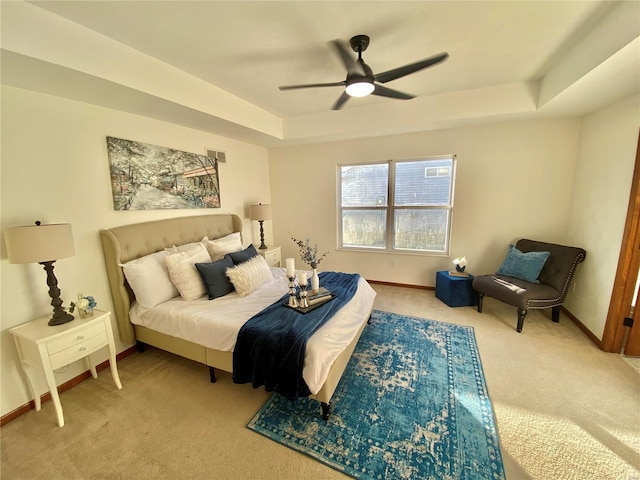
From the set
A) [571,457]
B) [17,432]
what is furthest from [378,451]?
[17,432]

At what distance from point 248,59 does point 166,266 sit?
209 centimetres

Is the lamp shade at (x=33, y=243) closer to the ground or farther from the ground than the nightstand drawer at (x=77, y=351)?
farther from the ground

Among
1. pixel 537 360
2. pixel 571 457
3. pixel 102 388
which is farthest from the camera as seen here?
pixel 537 360

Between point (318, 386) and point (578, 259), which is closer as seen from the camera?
point (318, 386)

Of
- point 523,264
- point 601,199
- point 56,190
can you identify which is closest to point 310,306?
point 56,190

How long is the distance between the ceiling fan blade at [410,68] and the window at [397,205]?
6.95 feet

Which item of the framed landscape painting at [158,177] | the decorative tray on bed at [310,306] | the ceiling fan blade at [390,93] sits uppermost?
the ceiling fan blade at [390,93]

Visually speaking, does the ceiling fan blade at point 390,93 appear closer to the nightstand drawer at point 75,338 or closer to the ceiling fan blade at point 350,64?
the ceiling fan blade at point 350,64

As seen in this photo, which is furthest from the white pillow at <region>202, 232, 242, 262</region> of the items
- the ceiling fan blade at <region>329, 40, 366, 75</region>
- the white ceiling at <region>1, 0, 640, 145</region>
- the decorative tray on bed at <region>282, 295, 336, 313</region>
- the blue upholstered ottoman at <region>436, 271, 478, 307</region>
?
the blue upholstered ottoman at <region>436, 271, 478, 307</region>

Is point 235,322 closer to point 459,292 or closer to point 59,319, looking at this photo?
point 59,319

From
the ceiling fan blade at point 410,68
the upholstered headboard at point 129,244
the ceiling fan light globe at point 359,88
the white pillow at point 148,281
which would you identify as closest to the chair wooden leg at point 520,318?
the ceiling fan blade at point 410,68

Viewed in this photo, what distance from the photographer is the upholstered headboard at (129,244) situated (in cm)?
234

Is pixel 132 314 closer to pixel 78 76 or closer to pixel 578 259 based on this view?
pixel 78 76

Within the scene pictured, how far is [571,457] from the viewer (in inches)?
58.6
